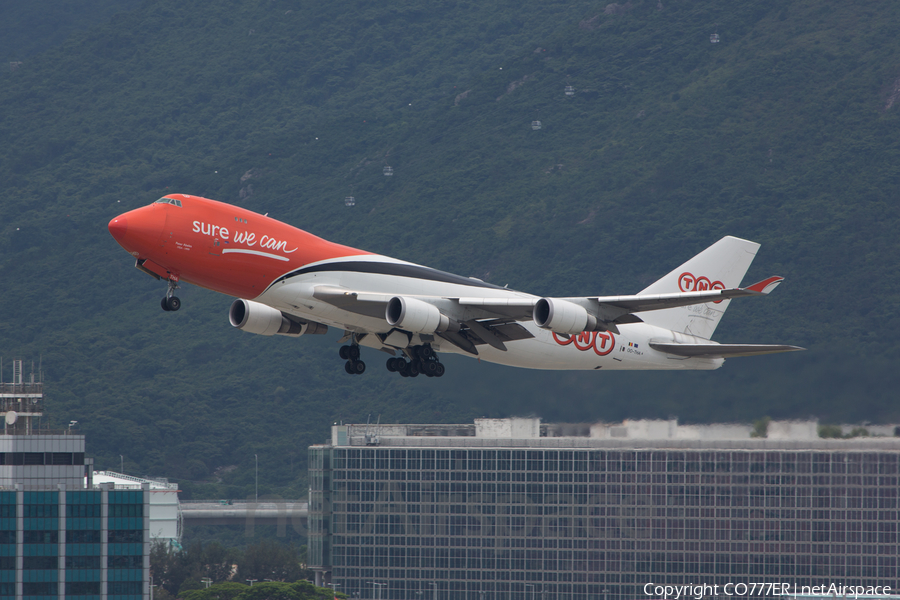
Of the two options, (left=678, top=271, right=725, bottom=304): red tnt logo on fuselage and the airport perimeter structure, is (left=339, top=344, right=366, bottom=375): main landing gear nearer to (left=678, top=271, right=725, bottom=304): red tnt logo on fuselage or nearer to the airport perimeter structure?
(left=678, top=271, right=725, bottom=304): red tnt logo on fuselage

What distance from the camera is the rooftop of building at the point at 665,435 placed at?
72.1 m

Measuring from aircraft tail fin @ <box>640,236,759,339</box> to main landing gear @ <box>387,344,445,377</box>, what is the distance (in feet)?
42.7

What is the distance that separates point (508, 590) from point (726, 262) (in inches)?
2586

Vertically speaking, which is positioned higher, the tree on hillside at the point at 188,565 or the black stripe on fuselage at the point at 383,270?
the black stripe on fuselage at the point at 383,270

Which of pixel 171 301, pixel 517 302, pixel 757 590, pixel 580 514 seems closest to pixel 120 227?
pixel 171 301

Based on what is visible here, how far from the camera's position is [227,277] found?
43.2m

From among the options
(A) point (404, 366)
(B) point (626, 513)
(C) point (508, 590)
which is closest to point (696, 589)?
(B) point (626, 513)

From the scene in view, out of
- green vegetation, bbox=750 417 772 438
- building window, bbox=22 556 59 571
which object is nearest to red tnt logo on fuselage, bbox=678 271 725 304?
green vegetation, bbox=750 417 772 438

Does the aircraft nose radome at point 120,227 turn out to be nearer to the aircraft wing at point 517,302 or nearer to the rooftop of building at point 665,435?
the aircraft wing at point 517,302

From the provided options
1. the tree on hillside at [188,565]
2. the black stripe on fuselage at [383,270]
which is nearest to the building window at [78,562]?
the black stripe on fuselage at [383,270]

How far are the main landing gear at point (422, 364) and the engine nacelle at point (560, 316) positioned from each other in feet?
15.2

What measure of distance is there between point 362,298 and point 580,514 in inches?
2920

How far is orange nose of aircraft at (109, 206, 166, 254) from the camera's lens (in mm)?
41844

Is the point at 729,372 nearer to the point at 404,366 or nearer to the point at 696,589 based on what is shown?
the point at 404,366
